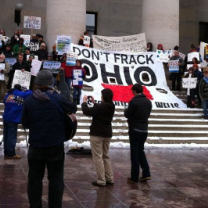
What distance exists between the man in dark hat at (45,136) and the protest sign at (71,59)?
420 inches

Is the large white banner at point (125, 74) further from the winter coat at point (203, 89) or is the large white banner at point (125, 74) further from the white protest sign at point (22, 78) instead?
the white protest sign at point (22, 78)

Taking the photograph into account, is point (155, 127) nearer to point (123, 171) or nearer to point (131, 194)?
point (123, 171)

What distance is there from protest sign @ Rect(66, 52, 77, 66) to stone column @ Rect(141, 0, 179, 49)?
17.9 feet

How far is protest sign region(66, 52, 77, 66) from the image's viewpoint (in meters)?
15.7

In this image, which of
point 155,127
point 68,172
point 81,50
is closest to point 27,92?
point 68,172

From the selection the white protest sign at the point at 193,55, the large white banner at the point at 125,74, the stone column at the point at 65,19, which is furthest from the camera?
the white protest sign at the point at 193,55

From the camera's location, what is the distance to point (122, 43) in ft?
67.9

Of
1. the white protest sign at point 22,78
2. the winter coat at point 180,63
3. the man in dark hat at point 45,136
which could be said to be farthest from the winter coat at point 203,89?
the man in dark hat at point 45,136

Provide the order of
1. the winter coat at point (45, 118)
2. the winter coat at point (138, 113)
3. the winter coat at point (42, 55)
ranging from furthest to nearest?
the winter coat at point (42, 55)
the winter coat at point (138, 113)
the winter coat at point (45, 118)

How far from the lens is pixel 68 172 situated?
8219 mm

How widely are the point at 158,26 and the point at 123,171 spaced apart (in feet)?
41.8

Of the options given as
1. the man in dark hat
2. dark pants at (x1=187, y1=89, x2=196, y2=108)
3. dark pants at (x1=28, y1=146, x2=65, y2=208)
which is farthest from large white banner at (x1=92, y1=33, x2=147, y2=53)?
dark pants at (x1=28, y1=146, x2=65, y2=208)

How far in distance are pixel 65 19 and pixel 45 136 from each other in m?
14.3

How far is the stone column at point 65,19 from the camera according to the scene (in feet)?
61.2
